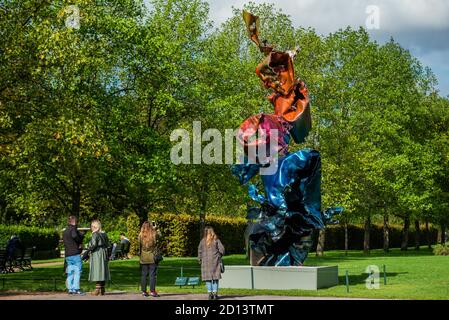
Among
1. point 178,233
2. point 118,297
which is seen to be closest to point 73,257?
point 118,297

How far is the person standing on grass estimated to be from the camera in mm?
17562

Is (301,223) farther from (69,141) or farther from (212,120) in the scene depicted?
(212,120)

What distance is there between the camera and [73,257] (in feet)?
60.2

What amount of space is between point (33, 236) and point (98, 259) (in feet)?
79.5

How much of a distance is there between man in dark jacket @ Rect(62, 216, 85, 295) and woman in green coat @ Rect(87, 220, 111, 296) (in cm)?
36

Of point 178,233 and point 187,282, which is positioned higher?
point 178,233

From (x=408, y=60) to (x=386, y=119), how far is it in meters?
9.58

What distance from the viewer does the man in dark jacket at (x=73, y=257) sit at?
18312 mm

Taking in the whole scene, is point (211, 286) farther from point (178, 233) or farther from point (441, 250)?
point (441, 250)

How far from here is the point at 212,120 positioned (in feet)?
111

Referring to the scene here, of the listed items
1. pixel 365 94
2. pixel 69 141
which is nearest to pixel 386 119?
pixel 365 94

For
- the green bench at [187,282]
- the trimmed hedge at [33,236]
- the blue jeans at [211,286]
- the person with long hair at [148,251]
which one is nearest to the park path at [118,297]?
the blue jeans at [211,286]

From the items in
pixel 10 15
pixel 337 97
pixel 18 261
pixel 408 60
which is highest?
pixel 408 60

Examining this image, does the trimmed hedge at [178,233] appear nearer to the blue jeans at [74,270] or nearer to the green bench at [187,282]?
the green bench at [187,282]
